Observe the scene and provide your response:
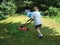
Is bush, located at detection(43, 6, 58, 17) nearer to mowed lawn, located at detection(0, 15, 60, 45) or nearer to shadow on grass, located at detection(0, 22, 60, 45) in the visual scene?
mowed lawn, located at detection(0, 15, 60, 45)

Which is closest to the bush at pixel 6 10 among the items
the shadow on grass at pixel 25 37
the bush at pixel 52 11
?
the bush at pixel 52 11

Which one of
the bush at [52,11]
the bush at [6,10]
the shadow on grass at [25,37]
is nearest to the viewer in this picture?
the shadow on grass at [25,37]

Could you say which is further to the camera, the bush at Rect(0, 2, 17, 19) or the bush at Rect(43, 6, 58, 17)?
the bush at Rect(0, 2, 17, 19)

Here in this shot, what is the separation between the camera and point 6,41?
1036 cm

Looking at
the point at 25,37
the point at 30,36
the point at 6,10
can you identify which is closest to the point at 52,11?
the point at 6,10

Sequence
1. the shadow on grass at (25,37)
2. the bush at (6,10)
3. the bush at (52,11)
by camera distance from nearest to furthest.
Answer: the shadow on grass at (25,37) < the bush at (52,11) < the bush at (6,10)

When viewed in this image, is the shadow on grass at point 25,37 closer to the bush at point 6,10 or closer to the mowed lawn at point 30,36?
the mowed lawn at point 30,36

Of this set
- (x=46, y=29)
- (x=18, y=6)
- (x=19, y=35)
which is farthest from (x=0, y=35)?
(x=18, y=6)

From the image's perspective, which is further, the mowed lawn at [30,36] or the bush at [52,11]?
the bush at [52,11]

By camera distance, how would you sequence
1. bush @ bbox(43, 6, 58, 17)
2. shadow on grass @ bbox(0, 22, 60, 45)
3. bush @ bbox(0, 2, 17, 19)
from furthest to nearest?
bush @ bbox(0, 2, 17, 19), bush @ bbox(43, 6, 58, 17), shadow on grass @ bbox(0, 22, 60, 45)

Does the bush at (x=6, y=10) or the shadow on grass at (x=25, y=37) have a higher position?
the shadow on grass at (x=25, y=37)

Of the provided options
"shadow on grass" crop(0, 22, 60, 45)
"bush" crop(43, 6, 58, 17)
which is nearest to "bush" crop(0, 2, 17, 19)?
"bush" crop(43, 6, 58, 17)

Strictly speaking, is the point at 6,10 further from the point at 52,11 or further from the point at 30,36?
the point at 30,36

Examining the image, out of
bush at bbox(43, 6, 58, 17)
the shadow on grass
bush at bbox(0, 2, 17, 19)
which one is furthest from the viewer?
bush at bbox(0, 2, 17, 19)
